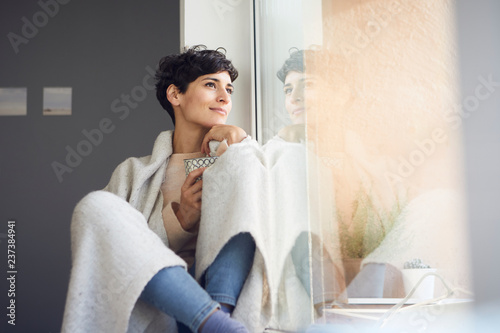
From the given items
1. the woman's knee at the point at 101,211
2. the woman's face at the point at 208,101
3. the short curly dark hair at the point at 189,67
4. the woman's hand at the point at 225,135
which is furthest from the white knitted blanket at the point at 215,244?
the short curly dark hair at the point at 189,67

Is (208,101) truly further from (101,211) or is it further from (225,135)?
(101,211)

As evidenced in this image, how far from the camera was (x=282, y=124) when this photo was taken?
1479 mm

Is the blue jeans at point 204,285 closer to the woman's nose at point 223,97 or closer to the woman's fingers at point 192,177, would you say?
the woman's fingers at point 192,177

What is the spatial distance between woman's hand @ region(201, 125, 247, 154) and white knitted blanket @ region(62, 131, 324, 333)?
0.34 feet

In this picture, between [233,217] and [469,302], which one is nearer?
[469,302]

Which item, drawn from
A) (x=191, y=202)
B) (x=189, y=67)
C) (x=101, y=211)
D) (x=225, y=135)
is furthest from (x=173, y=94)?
(x=101, y=211)

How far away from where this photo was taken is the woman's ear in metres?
1.72

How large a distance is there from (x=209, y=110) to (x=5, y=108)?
1.32 metres

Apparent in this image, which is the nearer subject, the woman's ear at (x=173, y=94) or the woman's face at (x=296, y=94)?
the woman's face at (x=296, y=94)

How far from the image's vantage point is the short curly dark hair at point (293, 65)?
1260 millimetres

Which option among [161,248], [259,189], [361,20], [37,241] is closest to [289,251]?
[259,189]

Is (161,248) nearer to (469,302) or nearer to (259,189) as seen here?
(259,189)

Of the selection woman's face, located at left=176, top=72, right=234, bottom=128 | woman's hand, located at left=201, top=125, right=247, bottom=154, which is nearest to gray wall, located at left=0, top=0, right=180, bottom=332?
woman's face, located at left=176, top=72, right=234, bottom=128

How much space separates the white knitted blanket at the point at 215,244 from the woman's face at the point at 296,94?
0.26 feet
